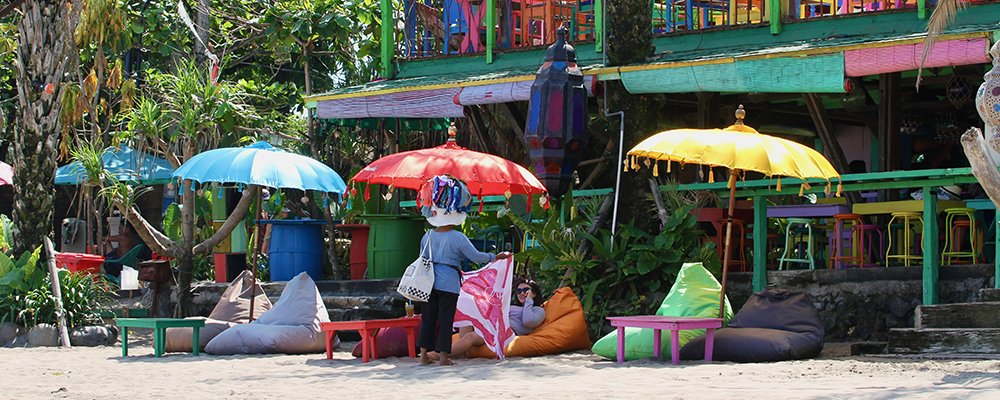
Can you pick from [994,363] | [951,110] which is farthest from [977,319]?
[951,110]

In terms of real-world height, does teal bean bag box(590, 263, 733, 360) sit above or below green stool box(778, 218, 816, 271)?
below

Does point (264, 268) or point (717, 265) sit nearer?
point (717, 265)

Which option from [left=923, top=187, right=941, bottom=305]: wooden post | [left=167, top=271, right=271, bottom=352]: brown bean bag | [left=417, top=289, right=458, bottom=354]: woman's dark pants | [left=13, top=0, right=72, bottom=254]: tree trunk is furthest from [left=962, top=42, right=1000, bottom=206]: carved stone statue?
[left=13, top=0, right=72, bottom=254]: tree trunk

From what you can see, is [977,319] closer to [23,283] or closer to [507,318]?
[507,318]

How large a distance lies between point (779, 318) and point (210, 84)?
27.4 ft

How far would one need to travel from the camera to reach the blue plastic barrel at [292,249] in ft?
51.5

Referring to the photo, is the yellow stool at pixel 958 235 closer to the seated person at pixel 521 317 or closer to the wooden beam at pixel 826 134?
the wooden beam at pixel 826 134

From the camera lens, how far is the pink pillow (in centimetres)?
1144

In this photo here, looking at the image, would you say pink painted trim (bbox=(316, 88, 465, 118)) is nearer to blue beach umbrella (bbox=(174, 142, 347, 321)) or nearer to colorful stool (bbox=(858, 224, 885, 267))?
blue beach umbrella (bbox=(174, 142, 347, 321))

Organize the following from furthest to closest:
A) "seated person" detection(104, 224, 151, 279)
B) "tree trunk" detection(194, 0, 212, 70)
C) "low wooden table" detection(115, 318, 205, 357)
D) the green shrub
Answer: "tree trunk" detection(194, 0, 212, 70) < "seated person" detection(104, 224, 151, 279) < the green shrub < "low wooden table" detection(115, 318, 205, 357)

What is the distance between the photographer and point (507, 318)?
11.0m

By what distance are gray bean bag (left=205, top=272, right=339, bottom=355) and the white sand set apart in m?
0.49

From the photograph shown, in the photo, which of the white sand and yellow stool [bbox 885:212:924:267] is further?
yellow stool [bbox 885:212:924:267]

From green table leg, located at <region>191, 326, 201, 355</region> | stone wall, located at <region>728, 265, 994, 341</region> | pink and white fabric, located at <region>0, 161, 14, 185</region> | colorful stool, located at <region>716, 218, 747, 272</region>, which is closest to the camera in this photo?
stone wall, located at <region>728, 265, 994, 341</region>
